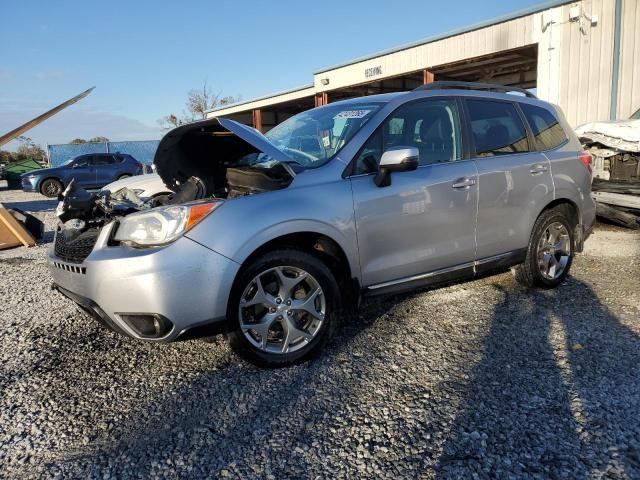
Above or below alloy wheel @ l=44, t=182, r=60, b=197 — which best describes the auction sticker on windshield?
above

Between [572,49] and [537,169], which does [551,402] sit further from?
[572,49]

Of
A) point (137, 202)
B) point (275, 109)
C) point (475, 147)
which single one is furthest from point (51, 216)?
point (275, 109)

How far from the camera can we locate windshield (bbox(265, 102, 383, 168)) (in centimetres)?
336

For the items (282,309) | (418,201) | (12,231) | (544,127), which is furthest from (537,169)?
(12,231)

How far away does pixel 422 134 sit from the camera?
3.65m

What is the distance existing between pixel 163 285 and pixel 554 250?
3.54 m

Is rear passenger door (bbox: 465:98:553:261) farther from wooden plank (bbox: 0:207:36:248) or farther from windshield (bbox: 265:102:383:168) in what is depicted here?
wooden plank (bbox: 0:207:36:248)

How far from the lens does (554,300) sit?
165 inches

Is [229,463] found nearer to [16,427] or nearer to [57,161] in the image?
[16,427]

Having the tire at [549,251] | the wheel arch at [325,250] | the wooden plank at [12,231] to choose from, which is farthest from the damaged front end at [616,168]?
the wooden plank at [12,231]

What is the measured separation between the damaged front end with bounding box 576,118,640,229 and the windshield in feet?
17.6

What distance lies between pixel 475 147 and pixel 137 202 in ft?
8.83

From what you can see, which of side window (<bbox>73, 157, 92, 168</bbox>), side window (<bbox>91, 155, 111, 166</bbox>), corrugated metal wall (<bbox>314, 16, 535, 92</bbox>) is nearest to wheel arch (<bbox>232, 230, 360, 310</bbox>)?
corrugated metal wall (<bbox>314, 16, 535, 92</bbox>)

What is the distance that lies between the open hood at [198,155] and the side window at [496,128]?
70.4 inches
